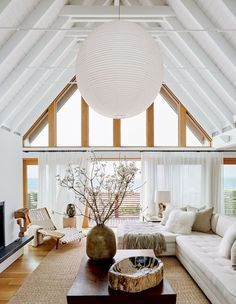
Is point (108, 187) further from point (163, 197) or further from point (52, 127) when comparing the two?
point (52, 127)

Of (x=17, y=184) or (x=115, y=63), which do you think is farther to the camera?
(x=17, y=184)

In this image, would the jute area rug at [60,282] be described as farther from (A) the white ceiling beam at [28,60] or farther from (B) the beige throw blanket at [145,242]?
(A) the white ceiling beam at [28,60]

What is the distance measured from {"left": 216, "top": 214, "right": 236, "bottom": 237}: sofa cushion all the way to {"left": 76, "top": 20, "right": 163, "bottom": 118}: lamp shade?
3.72 metres

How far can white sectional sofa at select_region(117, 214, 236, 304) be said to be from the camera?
3059 millimetres

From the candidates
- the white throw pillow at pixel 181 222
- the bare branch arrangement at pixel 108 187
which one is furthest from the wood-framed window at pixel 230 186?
the bare branch arrangement at pixel 108 187

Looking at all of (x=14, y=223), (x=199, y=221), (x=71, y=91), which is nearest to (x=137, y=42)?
(x=199, y=221)

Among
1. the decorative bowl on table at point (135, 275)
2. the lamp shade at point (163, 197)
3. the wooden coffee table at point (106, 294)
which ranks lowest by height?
the wooden coffee table at point (106, 294)

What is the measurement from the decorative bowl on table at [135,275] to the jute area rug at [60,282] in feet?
3.29

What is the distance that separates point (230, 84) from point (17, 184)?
13.8 ft

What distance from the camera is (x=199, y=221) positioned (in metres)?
5.47

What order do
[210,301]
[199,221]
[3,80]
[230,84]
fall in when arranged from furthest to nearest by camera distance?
[199,221], [230,84], [3,80], [210,301]

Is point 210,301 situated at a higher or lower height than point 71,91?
lower

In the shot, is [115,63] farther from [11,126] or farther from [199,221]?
[11,126]

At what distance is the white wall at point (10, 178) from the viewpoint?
5.18 metres
